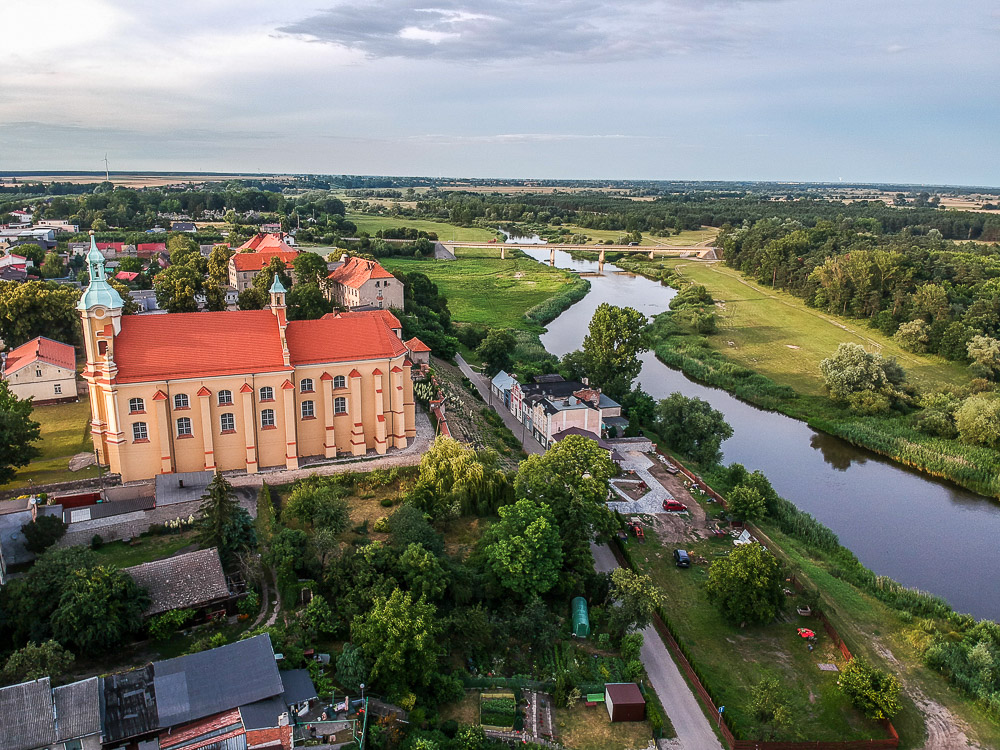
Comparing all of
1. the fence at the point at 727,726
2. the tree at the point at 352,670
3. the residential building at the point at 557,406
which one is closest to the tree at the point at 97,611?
the tree at the point at 352,670

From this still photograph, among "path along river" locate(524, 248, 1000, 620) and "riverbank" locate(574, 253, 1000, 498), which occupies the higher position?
"riverbank" locate(574, 253, 1000, 498)

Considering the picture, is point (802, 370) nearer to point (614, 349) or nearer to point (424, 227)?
point (614, 349)

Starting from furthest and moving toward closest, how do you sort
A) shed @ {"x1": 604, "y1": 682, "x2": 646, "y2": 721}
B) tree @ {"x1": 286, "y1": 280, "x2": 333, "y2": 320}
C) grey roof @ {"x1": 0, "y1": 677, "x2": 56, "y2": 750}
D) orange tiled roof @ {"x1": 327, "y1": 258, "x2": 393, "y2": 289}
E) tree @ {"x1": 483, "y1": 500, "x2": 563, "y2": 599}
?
orange tiled roof @ {"x1": 327, "y1": 258, "x2": 393, "y2": 289}, tree @ {"x1": 286, "y1": 280, "x2": 333, "y2": 320}, tree @ {"x1": 483, "y1": 500, "x2": 563, "y2": 599}, shed @ {"x1": 604, "y1": 682, "x2": 646, "y2": 721}, grey roof @ {"x1": 0, "y1": 677, "x2": 56, "y2": 750}

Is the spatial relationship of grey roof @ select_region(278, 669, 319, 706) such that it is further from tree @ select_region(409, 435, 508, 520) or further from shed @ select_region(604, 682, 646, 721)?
→ tree @ select_region(409, 435, 508, 520)

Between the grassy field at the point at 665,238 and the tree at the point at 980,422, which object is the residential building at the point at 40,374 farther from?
the grassy field at the point at 665,238

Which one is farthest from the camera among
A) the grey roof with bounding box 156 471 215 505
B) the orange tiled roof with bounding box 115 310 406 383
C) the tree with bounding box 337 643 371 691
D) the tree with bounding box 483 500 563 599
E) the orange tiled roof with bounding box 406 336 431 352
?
the orange tiled roof with bounding box 406 336 431 352

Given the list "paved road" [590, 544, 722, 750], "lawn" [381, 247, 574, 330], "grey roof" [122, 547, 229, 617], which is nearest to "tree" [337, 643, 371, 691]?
"grey roof" [122, 547, 229, 617]
